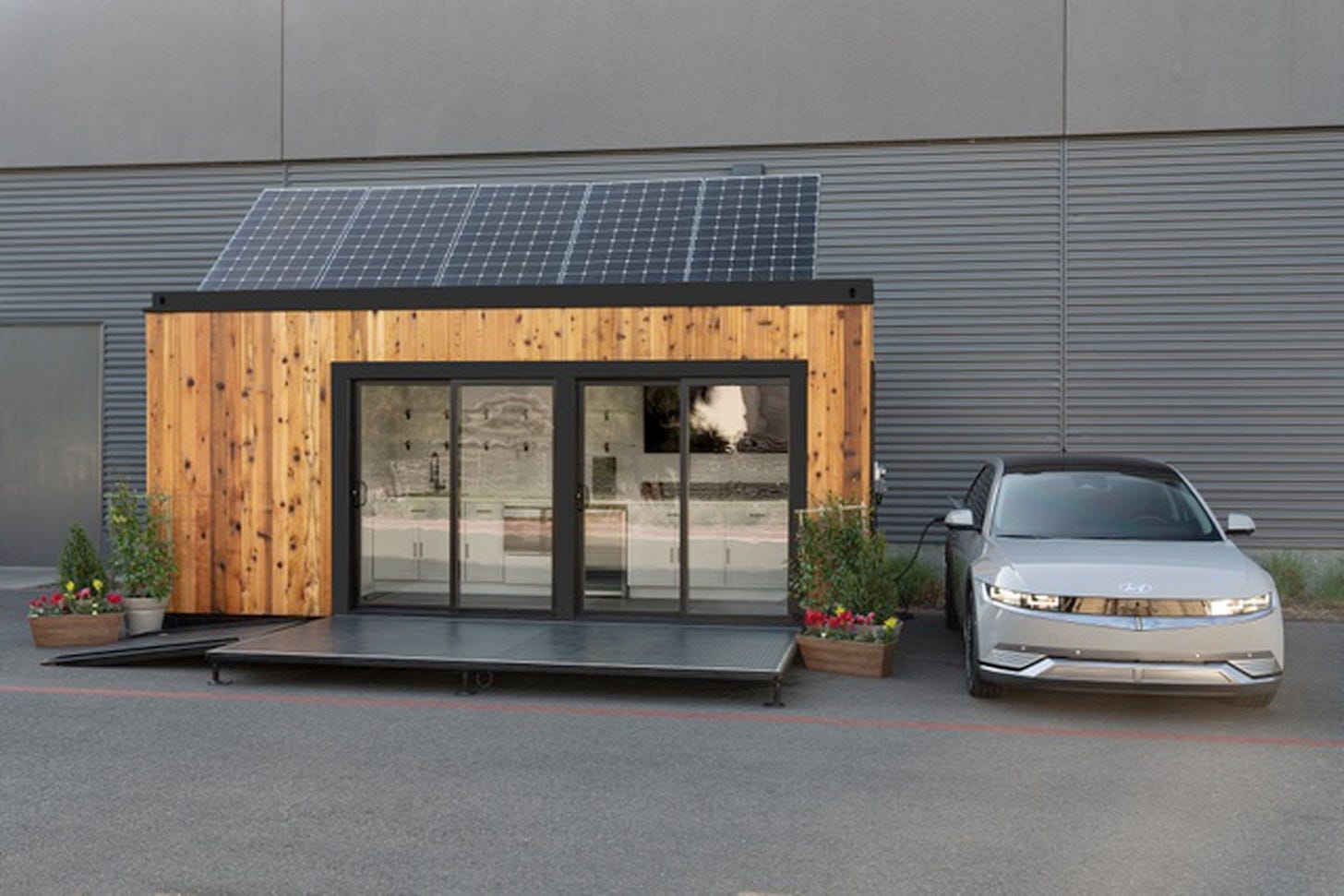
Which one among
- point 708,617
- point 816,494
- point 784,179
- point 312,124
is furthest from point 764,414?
point 312,124

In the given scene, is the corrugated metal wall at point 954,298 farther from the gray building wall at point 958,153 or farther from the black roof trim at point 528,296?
the black roof trim at point 528,296

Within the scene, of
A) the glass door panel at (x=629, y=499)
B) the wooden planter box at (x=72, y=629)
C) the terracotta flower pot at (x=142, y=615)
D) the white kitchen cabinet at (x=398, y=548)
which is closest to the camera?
the wooden planter box at (x=72, y=629)

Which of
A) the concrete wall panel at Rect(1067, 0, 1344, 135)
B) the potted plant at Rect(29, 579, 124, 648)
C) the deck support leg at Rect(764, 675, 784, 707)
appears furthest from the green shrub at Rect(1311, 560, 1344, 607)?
the potted plant at Rect(29, 579, 124, 648)

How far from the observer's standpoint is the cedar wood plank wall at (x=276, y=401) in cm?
1154

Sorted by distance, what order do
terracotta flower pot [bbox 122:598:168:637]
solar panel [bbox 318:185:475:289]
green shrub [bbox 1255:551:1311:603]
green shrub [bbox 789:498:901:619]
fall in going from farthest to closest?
green shrub [bbox 1255:551:1311:603] < solar panel [bbox 318:185:475:289] < terracotta flower pot [bbox 122:598:168:637] < green shrub [bbox 789:498:901:619]

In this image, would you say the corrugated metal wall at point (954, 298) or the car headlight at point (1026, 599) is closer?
the car headlight at point (1026, 599)

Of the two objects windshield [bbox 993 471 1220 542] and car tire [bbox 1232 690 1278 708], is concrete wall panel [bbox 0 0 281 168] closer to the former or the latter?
windshield [bbox 993 471 1220 542]

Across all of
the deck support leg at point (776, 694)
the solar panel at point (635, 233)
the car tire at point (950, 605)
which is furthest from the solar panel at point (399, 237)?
the car tire at point (950, 605)

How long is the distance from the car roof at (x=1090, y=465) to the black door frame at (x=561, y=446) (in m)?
1.88

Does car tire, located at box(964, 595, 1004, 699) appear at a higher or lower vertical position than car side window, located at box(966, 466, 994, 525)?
lower

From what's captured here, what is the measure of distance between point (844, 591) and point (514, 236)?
5.18 metres

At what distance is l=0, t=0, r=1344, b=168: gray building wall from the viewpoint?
48.9 feet

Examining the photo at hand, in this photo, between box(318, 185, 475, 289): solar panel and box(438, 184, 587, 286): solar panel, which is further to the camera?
box(318, 185, 475, 289): solar panel

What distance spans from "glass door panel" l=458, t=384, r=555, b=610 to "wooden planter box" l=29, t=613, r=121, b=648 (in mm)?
3121
